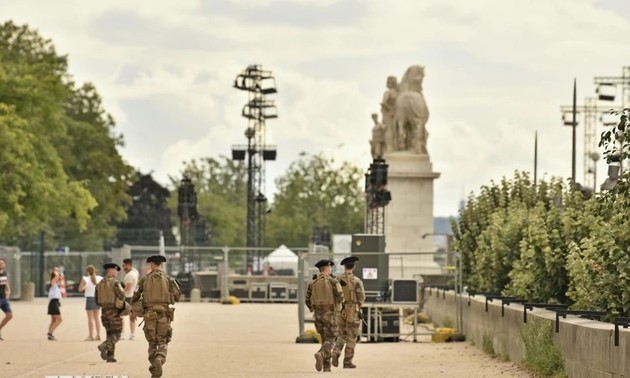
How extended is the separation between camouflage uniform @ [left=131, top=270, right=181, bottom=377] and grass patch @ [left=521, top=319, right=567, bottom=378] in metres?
5.13

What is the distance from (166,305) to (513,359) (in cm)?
655

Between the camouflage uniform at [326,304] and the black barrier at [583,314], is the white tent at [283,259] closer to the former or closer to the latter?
the camouflage uniform at [326,304]

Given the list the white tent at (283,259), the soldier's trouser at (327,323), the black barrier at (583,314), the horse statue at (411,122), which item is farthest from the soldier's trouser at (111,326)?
the white tent at (283,259)

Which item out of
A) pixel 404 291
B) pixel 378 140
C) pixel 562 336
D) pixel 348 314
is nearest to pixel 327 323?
pixel 348 314

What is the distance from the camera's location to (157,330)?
2997 cm

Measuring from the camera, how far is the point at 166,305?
30.2m

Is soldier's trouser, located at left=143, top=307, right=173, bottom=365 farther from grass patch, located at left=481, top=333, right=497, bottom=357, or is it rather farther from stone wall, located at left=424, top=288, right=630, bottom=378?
grass patch, located at left=481, top=333, right=497, bottom=357

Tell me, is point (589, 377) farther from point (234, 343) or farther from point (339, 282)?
point (234, 343)

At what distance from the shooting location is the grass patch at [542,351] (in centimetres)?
2820

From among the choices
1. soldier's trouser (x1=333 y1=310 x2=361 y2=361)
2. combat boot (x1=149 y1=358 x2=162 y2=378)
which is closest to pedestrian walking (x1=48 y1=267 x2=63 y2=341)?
soldier's trouser (x1=333 y1=310 x2=361 y2=361)

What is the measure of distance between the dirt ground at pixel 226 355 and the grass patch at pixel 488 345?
15 centimetres

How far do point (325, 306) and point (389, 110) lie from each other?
4466 cm

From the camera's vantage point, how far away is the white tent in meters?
98.5

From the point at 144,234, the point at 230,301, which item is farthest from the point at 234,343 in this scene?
the point at 144,234
